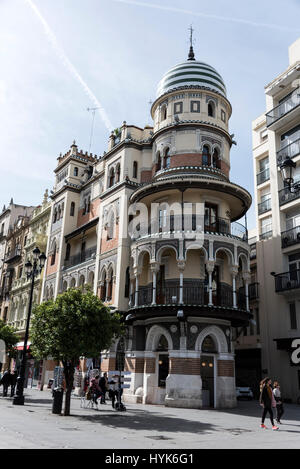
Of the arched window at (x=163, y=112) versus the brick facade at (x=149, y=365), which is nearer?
the brick facade at (x=149, y=365)

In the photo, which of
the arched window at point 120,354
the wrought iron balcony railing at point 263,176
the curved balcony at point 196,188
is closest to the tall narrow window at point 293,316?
the curved balcony at point 196,188

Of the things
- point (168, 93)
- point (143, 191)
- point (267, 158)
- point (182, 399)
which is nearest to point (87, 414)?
point (182, 399)

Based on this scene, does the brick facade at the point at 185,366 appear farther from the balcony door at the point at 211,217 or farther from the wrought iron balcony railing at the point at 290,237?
the wrought iron balcony railing at the point at 290,237

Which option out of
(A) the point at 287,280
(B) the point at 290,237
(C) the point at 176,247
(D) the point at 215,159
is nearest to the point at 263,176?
(B) the point at 290,237

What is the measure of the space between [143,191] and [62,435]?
17.2 metres

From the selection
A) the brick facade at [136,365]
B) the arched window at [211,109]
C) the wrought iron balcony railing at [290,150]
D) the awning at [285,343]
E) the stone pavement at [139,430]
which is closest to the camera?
the stone pavement at [139,430]

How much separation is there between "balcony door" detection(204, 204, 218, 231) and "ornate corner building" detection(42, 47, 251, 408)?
7 cm

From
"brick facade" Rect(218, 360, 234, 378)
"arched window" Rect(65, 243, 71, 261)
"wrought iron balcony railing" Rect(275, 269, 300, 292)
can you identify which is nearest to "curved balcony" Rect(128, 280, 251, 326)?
"brick facade" Rect(218, 360, 234, 378)

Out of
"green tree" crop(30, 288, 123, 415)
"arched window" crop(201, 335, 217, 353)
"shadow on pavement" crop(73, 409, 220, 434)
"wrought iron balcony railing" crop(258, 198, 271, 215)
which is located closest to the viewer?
"shadow on pavement" crop(73, 409, 220, 434)

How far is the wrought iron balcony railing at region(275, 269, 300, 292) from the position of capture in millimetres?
27878

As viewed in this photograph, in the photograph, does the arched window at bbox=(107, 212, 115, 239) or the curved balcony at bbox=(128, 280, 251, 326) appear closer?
the curved balcony at bbox=(128, 280, 251, 326)

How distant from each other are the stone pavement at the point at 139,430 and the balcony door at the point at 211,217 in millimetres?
10720

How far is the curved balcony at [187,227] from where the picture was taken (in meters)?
24.2

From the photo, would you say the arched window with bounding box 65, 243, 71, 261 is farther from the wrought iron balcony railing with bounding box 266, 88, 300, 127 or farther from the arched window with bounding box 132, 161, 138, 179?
the wrought iron balcony railing with bounding box 266, 88, 300, 127
